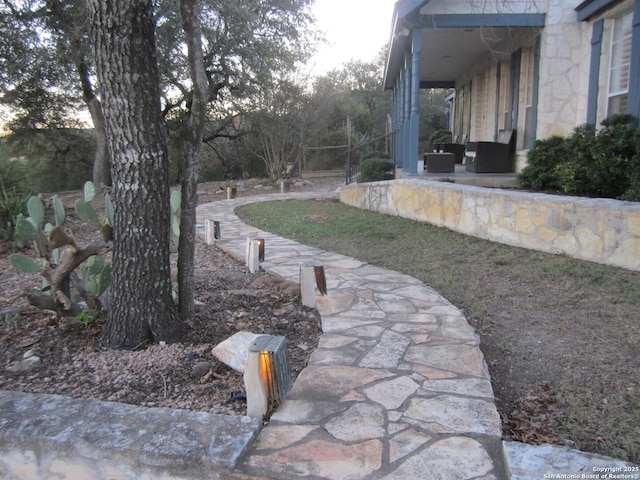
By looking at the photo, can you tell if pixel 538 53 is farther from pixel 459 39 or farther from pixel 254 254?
pixel 254 254

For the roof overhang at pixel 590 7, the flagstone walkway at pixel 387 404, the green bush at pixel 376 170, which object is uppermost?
the roof overhang at pixel 590 7

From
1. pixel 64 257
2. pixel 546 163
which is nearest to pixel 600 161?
pixel 546 163

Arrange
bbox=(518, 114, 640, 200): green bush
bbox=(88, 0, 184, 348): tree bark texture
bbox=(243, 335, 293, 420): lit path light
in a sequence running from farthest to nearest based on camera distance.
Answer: bbox=(518, 114, 640, 200): green bush < bbox=(88, 0, 184, 348): tree bark texture < bbox=(243, 335, 293, 420): lit path light

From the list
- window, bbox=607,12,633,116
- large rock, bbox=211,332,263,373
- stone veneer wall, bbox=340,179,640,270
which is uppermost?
window, bbox=607,12,633,116

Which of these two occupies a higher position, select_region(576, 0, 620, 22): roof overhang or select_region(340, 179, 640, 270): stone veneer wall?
select_region(576, 0, 620, 22): roof overhang

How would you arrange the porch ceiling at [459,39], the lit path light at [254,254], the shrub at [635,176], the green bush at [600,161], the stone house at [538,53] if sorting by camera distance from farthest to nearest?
1. the porch ceiling at [459,39]
2. the stone house at [538,53]
3. the green bush at [600,161]
4. the shrub at [635,176]
5. the lit path light at [254,254]

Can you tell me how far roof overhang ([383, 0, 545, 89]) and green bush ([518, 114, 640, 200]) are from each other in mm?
1590

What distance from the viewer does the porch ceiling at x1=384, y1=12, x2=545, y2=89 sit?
29.1ft

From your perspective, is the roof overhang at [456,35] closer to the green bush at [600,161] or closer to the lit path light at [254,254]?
the green bush at [600,161]

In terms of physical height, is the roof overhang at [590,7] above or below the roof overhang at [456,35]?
below

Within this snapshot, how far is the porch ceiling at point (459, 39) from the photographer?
8.87m

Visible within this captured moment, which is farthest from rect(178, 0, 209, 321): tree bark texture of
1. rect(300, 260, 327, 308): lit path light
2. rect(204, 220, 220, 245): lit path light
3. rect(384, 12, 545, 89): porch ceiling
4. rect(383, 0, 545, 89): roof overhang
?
rect(383, 0, 545, 89): roof overhang

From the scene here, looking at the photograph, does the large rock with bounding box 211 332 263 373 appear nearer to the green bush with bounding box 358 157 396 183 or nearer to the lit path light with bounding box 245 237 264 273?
the lit path light with bounding box 245 237 264 273

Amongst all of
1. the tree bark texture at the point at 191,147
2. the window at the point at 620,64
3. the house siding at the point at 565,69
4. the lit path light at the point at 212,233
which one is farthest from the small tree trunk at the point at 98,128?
the window at the point at 620,64
